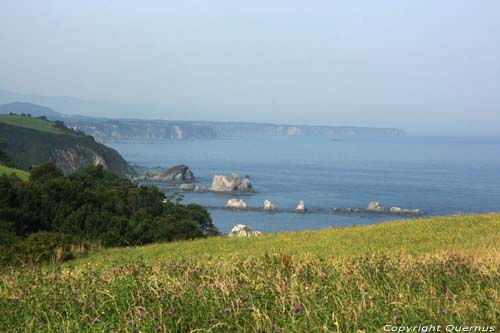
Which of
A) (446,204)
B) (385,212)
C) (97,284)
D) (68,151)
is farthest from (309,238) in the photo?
(68,151)

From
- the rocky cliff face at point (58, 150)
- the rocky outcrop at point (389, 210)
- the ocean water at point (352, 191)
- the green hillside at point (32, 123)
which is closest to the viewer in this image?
the ocean water at point (352, 191)

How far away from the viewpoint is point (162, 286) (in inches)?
324

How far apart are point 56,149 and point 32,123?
2921 centimetres

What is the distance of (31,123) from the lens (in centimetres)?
18825

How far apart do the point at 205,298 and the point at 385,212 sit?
4279 inches

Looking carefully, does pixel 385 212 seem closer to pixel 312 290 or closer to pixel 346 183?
pixel 346 183

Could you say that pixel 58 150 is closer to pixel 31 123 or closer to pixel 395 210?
pixel 31 123

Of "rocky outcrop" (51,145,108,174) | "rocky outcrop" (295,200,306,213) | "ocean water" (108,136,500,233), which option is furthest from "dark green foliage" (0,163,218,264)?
"rocky outcrop" (51,145,108,174)

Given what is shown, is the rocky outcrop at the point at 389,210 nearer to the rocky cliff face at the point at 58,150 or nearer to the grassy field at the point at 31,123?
the rocky cliff face at the point at 58,150

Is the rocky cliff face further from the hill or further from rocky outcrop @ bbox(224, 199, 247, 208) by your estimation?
rocky outcrop @ bbox(224, 199, 247, 208)

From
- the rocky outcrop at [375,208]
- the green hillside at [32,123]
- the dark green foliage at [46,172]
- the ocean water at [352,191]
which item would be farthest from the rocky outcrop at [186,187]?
the dark green foliage at [46,172]

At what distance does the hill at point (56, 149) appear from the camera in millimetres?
161250

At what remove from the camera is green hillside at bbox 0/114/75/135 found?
18262cm

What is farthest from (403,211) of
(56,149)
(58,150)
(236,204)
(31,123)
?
(31,123)
